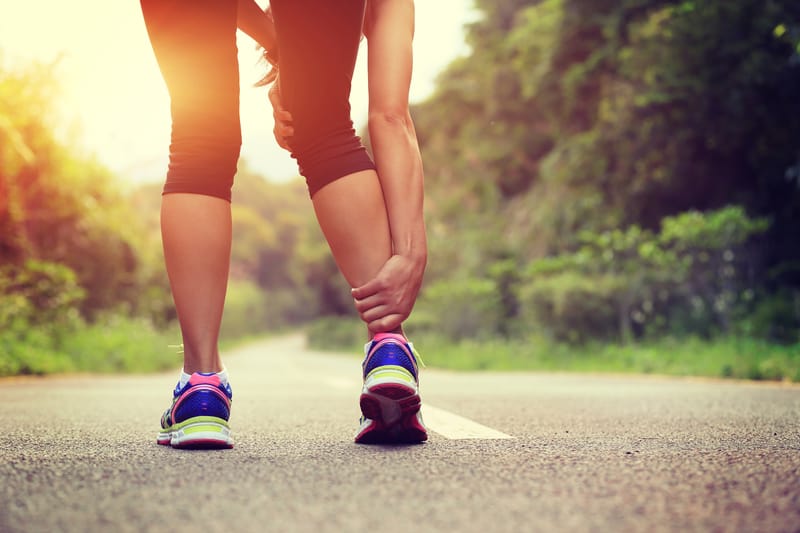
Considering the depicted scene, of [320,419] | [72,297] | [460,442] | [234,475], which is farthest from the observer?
[72,297]

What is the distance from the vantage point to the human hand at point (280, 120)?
2.06 m

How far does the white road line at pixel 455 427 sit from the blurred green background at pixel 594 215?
4.73m

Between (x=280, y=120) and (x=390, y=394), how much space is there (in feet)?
2.57

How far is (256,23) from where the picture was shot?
2.25m

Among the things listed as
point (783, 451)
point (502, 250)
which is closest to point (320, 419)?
point (783, 451)

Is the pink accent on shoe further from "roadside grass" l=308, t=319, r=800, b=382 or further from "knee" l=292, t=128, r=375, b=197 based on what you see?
"roadside grass" l=308, t=319, r=800, b=382

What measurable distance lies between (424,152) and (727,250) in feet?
47.2

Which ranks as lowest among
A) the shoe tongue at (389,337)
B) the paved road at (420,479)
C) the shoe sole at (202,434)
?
the paved road at (420,479)

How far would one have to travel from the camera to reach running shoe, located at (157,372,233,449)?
71.2 inches

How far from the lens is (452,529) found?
3.33 ft

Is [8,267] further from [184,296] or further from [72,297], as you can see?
[184,296]

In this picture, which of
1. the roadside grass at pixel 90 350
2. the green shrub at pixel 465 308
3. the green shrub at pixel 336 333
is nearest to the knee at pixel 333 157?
the roadside grass at pixel 90 350

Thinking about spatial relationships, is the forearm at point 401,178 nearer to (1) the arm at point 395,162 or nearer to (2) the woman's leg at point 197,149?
(1) the arm at point 395,162

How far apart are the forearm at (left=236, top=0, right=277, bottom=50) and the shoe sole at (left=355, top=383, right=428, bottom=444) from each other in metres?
1.09
